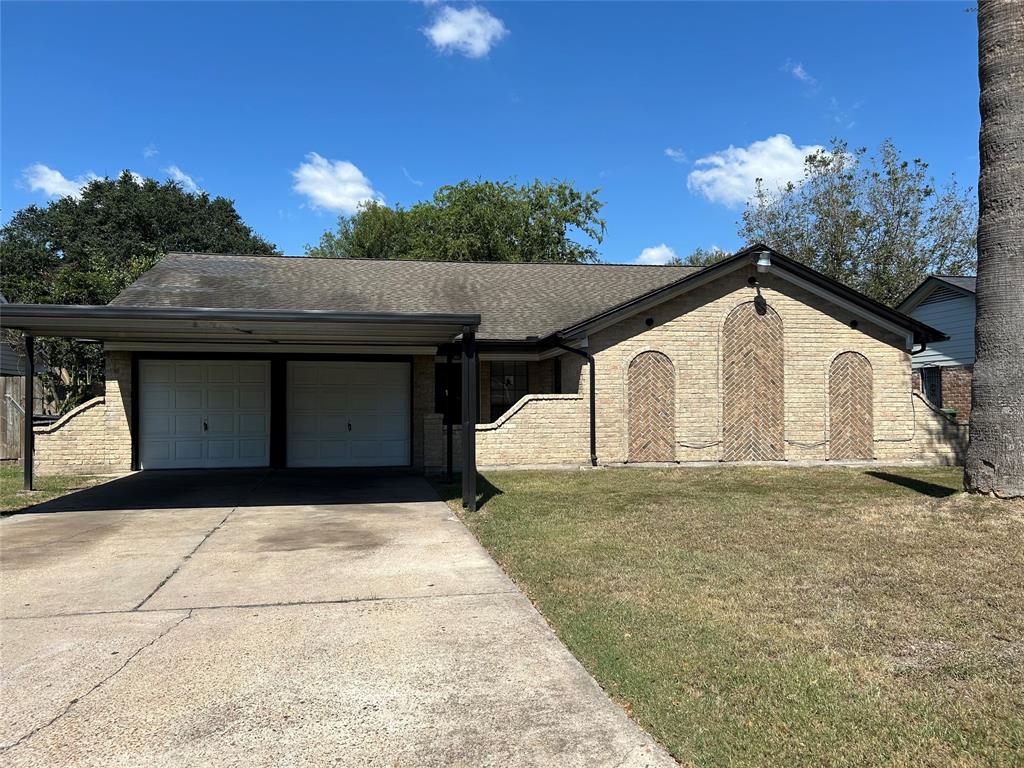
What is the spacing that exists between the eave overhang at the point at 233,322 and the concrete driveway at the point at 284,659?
2763 mm

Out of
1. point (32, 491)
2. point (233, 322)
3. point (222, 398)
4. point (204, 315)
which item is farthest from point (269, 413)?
point (204, 315)

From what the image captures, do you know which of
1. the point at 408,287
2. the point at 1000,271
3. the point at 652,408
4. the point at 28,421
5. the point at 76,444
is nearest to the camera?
the point at 1000,271

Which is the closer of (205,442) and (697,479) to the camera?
(697,479)

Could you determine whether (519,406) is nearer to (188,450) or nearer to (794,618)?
(188,450)

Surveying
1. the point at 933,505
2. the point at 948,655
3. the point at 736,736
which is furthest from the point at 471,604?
the point at 933,505

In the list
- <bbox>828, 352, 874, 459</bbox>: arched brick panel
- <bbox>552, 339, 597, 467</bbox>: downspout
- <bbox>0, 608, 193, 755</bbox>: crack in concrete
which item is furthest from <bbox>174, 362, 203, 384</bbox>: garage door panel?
<bbox>828, 352, 874, 459</bbox>: arched brick panel

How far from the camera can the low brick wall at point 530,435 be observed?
14.4 meters

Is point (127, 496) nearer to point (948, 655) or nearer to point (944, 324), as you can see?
point (948, 655)

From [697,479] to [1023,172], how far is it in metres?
7.03

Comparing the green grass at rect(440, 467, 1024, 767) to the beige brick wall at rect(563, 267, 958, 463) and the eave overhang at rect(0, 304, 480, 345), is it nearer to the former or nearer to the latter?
the eave overhang at rect(0, 304, 480, 345)

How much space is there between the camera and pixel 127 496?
438 inches

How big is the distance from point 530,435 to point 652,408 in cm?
292

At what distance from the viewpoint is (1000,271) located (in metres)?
9.38

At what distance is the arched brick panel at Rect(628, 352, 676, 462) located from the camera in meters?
15.1
